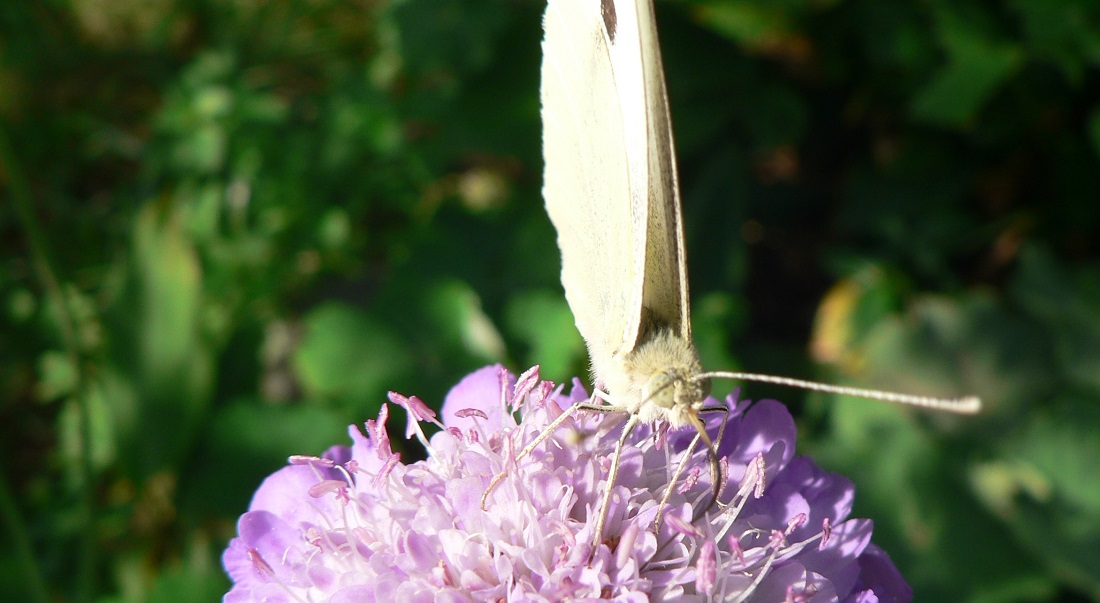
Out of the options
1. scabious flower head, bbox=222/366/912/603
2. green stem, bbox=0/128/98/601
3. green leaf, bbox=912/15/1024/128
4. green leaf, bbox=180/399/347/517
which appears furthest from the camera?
green leaf, bbox=912/15/1024/128

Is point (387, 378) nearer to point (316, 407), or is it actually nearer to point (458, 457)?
point (316, 407)

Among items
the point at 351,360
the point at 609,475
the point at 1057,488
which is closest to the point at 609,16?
the point at 609,475

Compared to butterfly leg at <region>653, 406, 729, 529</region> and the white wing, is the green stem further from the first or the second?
butterfly leg at <region>653, 406, 729, 529</region>

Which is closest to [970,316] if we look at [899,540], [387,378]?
[899,540]

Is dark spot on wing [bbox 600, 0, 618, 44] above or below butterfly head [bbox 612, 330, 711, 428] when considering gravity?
above

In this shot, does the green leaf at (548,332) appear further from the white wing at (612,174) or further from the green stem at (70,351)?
the green stem at (70,351)

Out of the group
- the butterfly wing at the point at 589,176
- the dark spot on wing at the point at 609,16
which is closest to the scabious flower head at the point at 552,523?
the butterfly wing at the point at 589,176

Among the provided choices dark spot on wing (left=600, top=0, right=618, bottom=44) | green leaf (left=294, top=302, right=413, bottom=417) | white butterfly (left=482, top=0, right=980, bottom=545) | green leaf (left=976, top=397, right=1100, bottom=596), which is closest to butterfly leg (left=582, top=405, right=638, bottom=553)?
white butterfly (left=482, top=0, right=980, bottom=545)
